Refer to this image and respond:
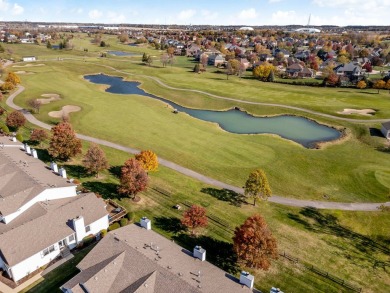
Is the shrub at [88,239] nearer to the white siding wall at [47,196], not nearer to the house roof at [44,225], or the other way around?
the house roof at [44,225]

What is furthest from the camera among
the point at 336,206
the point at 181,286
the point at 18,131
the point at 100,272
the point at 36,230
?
the point at 18,131

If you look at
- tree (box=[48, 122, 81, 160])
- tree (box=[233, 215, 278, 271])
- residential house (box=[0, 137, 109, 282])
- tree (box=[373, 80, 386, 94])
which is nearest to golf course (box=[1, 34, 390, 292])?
tree (box=[48, 122, 81, 160])

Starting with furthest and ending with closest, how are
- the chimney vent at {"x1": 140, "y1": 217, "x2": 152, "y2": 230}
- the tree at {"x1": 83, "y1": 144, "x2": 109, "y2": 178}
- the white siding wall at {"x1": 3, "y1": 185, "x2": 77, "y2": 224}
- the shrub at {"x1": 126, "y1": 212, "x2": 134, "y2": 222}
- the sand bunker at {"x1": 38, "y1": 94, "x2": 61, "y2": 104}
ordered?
1. the sand bunker at {"x1": 38, "y1": 94, "x2": 61, "y2": 104}
2. the tree at {"x1": 83, "y1": 144, "x2": 109, "y2": 178}
3. the shrub at {"x1": 126, "y1": 212, "x2": 134, "y2": 222}
4. the white siding wall at {"x1": 3, "y1": 185, "x2": 77, "y2": 224}
5. the chimney vent at {"x1": 140, "y1": 217, "x2": 152, "y2": 230}

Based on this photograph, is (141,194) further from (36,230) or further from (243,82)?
(243,82)

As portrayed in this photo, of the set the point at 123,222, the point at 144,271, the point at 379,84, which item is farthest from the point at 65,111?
the point at 379,84

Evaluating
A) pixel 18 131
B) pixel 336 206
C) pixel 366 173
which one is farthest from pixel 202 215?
pixel 18 131

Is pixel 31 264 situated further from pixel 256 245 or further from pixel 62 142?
pixel 62 142

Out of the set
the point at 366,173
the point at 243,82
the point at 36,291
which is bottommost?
the point at 36,291

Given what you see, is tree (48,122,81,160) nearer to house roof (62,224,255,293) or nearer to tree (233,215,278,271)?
house roof (62,224,255,293)
